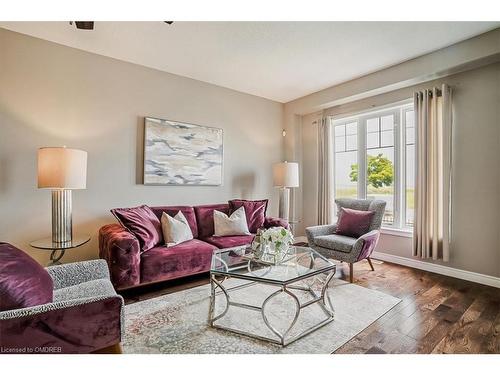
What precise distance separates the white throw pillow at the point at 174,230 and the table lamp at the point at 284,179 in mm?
1721

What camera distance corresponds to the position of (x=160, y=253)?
2.78 m

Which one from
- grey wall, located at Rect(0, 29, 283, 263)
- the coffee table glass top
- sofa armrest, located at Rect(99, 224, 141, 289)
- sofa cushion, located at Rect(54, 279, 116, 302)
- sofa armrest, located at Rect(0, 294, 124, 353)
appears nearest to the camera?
sofa armrest, located at Rect(0, 294, 124, 353)

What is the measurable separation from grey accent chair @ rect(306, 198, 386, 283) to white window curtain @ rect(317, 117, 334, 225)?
0.66m

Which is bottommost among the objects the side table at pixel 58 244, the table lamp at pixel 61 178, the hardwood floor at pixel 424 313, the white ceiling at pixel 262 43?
the hardwood floor at pixel 424 313

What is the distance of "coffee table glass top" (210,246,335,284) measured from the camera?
203 cm

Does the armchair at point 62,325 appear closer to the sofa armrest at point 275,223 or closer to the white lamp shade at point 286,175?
the sofa armrest at point 275,223

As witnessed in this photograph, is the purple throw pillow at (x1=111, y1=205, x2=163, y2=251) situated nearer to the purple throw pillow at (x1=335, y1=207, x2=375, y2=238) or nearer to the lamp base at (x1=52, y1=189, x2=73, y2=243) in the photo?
the lamp base at (x1=52, y1=189, x2=73, y2=243)

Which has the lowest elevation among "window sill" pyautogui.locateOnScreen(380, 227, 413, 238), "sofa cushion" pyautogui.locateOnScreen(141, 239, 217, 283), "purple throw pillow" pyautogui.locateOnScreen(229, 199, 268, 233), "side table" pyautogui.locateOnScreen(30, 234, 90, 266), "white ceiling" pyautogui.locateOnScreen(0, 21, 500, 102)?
"sofa cushion" pyautogui.locateOnScreen(141, 239, 217, 283)

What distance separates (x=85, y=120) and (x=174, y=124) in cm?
105

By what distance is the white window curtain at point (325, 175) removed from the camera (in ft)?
14.9

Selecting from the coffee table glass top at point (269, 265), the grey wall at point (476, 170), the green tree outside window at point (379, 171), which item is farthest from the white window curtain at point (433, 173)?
the coffee table glass top at point (269, 265)

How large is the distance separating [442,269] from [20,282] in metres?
4.11

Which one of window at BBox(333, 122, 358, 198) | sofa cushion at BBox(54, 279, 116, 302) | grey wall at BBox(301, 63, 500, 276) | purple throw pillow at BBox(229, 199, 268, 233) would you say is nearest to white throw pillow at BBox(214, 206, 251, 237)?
purple throw pillow at BBox(229, 199, 268, 233)
